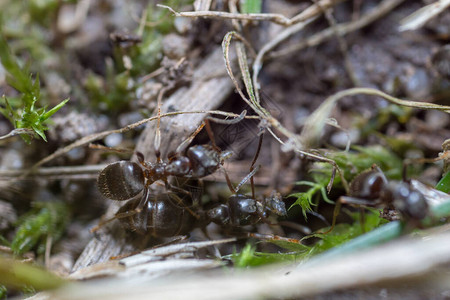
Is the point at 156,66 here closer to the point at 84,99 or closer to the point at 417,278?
the point at 84,99

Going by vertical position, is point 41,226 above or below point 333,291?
above

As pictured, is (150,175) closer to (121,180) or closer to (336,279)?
(121,180)

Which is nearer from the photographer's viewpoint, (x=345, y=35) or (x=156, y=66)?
(x=156, y=66)

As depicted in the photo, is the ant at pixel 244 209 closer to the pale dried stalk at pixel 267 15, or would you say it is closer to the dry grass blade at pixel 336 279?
the pale dried stalk at pixel 267 15

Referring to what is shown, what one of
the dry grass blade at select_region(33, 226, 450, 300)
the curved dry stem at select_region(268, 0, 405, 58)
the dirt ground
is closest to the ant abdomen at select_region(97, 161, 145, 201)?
the dirt ground

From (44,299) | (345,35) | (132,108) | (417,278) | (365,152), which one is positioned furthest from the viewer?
(345,35)

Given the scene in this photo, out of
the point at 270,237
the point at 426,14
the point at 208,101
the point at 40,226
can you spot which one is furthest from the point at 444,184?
the point at 40,226

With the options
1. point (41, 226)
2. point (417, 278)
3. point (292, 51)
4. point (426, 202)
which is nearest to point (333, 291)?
point (417, 278)
